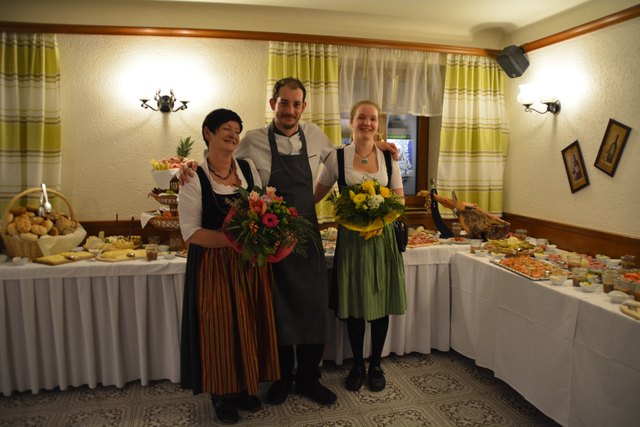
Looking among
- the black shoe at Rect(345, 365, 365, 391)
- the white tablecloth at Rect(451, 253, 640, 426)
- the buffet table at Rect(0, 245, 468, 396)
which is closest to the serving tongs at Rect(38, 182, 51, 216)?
the buffet table at Rect(0, 245, 468, 396)

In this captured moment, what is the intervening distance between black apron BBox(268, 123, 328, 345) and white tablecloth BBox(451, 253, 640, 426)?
120cm

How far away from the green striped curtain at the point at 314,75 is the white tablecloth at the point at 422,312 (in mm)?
960

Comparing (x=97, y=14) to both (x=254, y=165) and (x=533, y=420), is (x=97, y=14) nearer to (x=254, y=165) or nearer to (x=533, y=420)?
(x=254, y=165)

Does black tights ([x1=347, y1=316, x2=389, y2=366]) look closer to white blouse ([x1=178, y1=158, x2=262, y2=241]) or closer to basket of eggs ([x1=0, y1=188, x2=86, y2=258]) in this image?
white blouse ([x1=178, y1=158, x2=262, y2=241])

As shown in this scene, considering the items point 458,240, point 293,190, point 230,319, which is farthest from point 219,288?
point 458,240

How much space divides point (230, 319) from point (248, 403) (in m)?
0.64

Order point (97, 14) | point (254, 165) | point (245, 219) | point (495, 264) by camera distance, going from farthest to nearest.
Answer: point (97, 14) → point (495, 264) → point (254, 165) → point (245, 219)

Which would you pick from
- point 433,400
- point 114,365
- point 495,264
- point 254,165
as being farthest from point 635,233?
point 114,365

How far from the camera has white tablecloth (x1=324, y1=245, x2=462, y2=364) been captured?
3350 mm

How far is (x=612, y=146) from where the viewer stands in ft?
10.8

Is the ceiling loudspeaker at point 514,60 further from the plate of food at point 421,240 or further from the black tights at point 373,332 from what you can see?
→ the black tights at point 373,332

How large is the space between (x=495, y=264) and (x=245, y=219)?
5.84 ft

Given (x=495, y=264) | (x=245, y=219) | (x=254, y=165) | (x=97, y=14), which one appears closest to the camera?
(x=245, y=219)

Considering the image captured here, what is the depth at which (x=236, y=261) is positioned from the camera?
7.77 feet
